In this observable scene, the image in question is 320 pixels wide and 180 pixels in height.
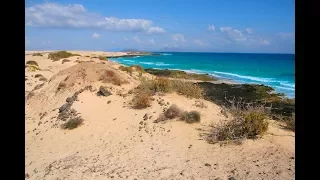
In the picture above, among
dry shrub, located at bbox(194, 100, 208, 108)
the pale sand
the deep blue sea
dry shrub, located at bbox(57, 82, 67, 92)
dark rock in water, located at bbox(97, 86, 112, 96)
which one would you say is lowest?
the pale sand

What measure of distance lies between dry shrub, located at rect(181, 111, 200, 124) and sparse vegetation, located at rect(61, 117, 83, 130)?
3.05 m

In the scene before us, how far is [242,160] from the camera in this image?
555 cm

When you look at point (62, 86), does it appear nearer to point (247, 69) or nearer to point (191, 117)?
point (191, 117)

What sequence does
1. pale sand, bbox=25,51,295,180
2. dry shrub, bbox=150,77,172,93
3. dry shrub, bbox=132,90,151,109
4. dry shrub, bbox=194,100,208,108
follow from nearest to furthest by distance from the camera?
pale sand, bbox=25,51,295,180, dry shrub, bbox=194,100,208,108, dry shrub, bbox=132,90,151,109, dry shrub, bbox=150,77,172,93

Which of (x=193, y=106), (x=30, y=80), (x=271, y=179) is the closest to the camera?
(x=271, y=179)

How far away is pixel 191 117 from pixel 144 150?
1.96m

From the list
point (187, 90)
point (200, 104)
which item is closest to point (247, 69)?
point (187, 90)

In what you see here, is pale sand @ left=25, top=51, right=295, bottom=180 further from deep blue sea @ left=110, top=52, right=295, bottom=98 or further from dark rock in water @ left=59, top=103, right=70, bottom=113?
deep blue sea @ left=110, top=52, right=295, bottom=98

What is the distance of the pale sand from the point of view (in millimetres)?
5324

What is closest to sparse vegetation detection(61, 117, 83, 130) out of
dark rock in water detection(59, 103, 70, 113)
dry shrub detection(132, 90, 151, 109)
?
dark rock in water detection(59, 103, 70, 113)

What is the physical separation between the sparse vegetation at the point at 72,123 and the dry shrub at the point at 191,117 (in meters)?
3.05
